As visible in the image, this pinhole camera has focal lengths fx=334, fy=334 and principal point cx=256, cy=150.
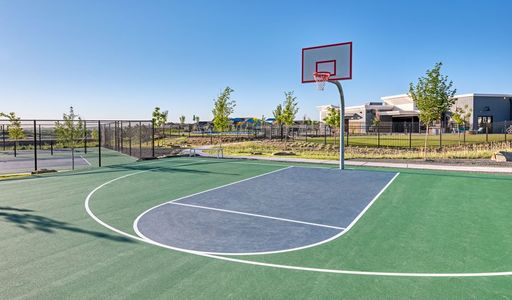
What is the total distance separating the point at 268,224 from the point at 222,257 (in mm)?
2013

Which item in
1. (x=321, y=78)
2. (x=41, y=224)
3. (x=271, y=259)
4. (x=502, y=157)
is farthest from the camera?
(x=502, y=157)

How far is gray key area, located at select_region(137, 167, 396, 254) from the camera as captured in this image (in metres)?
6.36

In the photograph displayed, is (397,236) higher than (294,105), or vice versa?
(294,105)

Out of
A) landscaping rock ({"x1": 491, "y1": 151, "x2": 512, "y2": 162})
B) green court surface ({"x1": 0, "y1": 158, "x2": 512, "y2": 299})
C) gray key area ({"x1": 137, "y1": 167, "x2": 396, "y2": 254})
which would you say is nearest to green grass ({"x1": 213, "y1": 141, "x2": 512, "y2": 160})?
landscaping rock ({"x1": 491, "y1": 151, "x2": 512, "y2": 162})

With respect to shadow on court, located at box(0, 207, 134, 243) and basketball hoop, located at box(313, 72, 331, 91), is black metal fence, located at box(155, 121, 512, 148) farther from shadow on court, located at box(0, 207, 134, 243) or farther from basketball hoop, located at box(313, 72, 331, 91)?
shadow on court, located at box(0, 207, 134, 243)

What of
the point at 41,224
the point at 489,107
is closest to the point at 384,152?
the point at 41,224

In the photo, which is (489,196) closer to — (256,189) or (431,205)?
(431,205)

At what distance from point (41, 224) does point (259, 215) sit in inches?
194

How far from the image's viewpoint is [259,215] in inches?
320

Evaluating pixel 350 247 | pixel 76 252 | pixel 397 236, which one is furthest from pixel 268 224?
pixel 76 252

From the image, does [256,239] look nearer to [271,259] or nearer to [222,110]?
[271,259]

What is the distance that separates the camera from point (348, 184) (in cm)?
1238

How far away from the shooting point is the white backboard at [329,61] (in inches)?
631

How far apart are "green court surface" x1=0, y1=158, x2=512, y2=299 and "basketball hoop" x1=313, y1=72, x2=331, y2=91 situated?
25.3 feet
